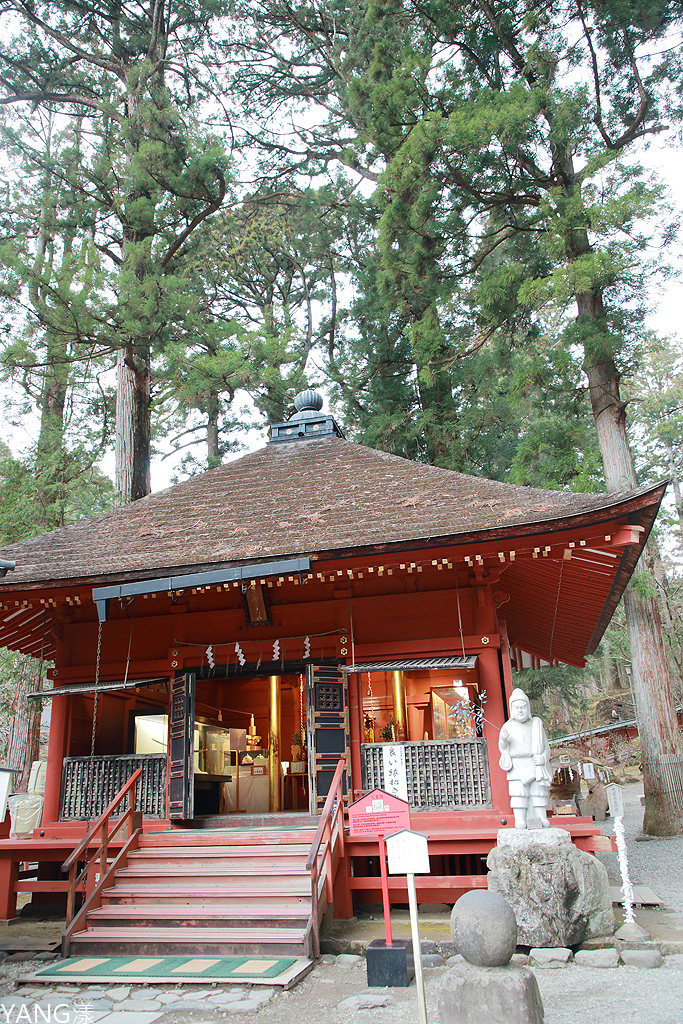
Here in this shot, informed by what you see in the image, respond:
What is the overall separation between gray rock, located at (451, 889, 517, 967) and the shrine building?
296cm

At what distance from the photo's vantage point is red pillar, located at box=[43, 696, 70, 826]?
932 cm

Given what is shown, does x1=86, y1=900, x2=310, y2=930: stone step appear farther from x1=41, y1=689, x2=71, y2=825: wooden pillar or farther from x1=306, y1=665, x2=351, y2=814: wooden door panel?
x1=41, y1=689, x2=71, y2=825: wooden pillar

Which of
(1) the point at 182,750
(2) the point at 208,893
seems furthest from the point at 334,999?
(1) the point at 182,750

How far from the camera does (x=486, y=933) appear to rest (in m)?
3.49

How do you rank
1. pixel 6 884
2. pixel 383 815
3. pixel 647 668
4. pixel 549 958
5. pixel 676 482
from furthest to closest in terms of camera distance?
1. pixel 676 482
2. pixel 647 668
3. pixel 6 884
4. pixel 549 958
5. pixel 383 815

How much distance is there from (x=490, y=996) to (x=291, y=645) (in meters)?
6.19

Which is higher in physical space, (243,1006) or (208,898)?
(208,898)

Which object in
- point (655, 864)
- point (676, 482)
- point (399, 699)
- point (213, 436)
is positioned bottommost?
point (655, 864)

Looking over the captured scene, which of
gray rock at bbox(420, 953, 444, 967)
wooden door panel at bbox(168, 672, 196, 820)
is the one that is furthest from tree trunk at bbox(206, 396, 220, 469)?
gray rock at bbox(420, 953, 444, 967)

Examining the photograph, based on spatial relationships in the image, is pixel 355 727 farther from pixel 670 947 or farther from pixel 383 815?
pixel 670 947

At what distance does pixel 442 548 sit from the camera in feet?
25.5

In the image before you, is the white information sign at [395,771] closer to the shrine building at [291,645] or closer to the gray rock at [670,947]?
the shrine building at [291,645]

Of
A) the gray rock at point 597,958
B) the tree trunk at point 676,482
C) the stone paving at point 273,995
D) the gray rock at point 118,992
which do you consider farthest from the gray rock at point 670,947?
the tree trunk at point 676,482

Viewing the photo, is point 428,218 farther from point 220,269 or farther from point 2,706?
point 2,706
